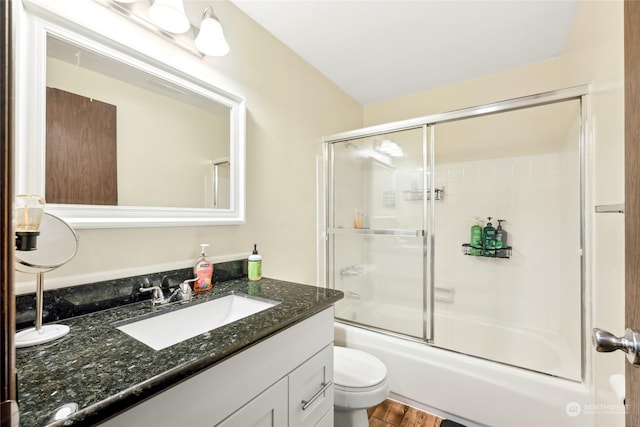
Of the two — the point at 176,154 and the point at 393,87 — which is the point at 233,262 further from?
the point at 393,87

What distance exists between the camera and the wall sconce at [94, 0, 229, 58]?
3.42 ft

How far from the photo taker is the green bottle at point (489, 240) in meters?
2.15

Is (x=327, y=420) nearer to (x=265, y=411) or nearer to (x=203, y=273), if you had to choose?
(x=265, y=411)

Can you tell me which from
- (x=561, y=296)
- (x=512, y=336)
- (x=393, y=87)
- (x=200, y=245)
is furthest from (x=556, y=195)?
(x=200, y=245)

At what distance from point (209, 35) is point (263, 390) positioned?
1.45m

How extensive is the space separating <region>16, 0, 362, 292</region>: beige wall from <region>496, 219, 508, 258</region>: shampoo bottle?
148cm

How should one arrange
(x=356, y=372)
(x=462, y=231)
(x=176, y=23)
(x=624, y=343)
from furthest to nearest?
(x=462, y=231)
(x=356, y=372)
(x=176, y=23)
(x=624, y=343)

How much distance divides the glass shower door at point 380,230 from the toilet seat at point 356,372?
Answer: 52cm

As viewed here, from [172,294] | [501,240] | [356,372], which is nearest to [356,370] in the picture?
[356,372]

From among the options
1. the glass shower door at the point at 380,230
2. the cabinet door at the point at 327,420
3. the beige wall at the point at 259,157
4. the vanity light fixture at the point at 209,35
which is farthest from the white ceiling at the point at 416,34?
the cabinet door at the point at 327,420

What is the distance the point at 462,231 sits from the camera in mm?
2301

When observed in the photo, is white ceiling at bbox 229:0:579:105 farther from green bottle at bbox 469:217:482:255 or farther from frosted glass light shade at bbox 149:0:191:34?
green bottle at bbox 469:217:482:255

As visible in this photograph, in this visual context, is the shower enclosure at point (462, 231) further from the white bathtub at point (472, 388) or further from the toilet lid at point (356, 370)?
the toilet lid at point (356, 370)

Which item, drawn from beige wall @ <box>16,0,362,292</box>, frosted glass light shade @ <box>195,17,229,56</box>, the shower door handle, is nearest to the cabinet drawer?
beige wall @ <box>16,0,362,292</box>
